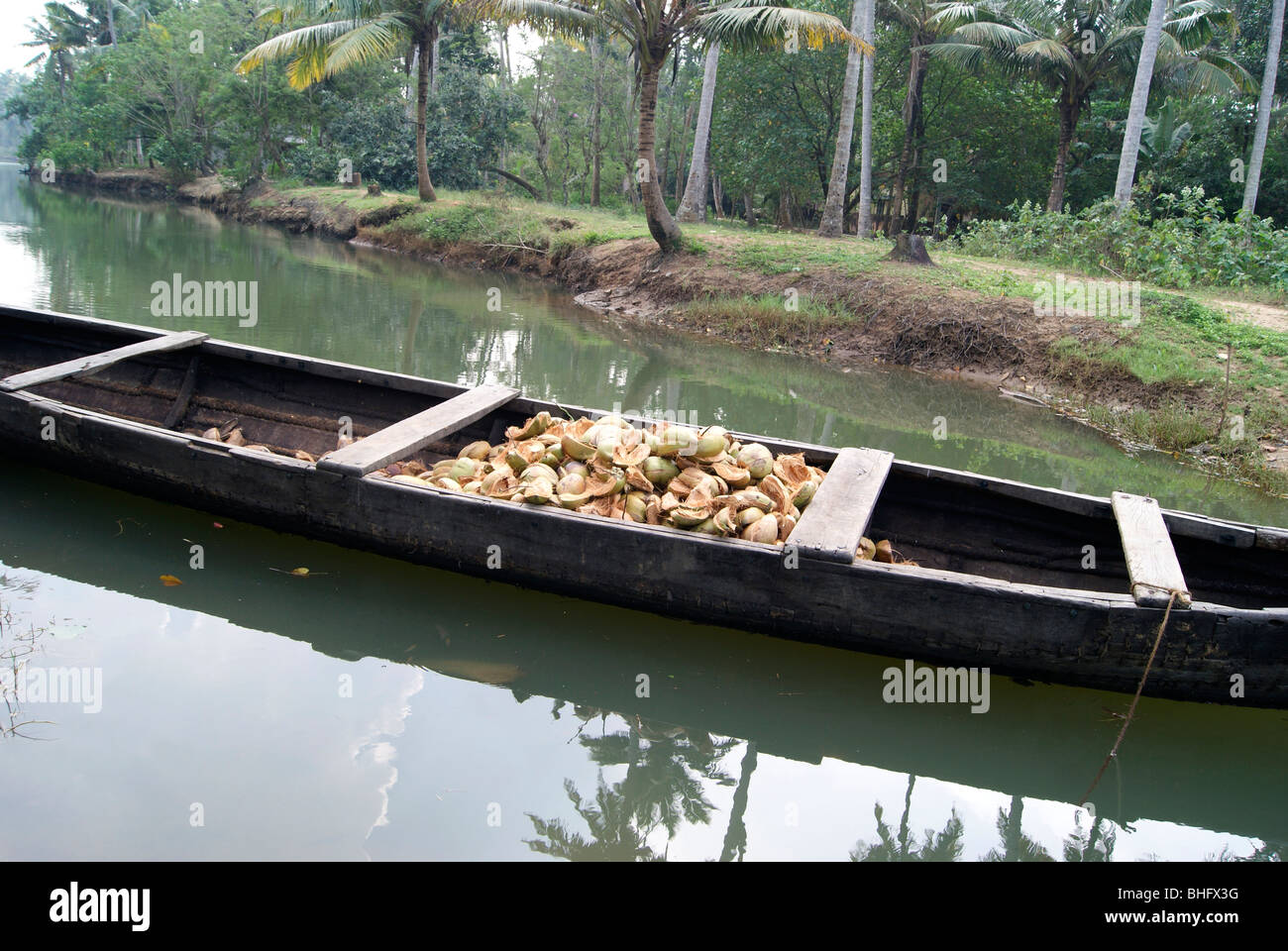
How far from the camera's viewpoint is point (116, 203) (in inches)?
1212

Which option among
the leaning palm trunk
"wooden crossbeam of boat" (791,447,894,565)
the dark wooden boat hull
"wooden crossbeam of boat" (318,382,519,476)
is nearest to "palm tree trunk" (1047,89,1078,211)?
the leaning palm trunk

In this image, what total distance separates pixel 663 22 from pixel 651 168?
202 cm

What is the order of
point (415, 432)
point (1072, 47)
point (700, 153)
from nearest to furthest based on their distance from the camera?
1. point (415, 432)
2. point (1072, 47)
3. point (700, 153)

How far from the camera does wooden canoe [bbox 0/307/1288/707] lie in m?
4.01

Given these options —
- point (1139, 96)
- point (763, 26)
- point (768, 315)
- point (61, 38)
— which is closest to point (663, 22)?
point (763, 26)

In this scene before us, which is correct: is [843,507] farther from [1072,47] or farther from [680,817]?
[1072,47]

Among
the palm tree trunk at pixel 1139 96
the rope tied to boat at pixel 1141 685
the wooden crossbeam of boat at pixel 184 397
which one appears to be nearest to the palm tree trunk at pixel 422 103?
the palm tree trunk at pixel 1139 96

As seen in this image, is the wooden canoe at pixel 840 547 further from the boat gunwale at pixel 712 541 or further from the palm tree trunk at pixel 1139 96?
the palm tree trunk at pixel 1139 96

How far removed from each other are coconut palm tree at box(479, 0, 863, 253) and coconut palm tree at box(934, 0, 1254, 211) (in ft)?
19.0

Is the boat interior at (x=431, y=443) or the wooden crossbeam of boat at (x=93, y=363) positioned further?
the wooden crossbeam of boat at (x=93, y=363)

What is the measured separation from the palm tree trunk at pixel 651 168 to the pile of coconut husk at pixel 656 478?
382 inches

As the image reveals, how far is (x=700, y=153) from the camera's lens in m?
19.0

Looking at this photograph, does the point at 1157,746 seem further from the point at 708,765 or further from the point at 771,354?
the point at 771,354

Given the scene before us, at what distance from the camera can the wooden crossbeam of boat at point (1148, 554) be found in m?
3.93
